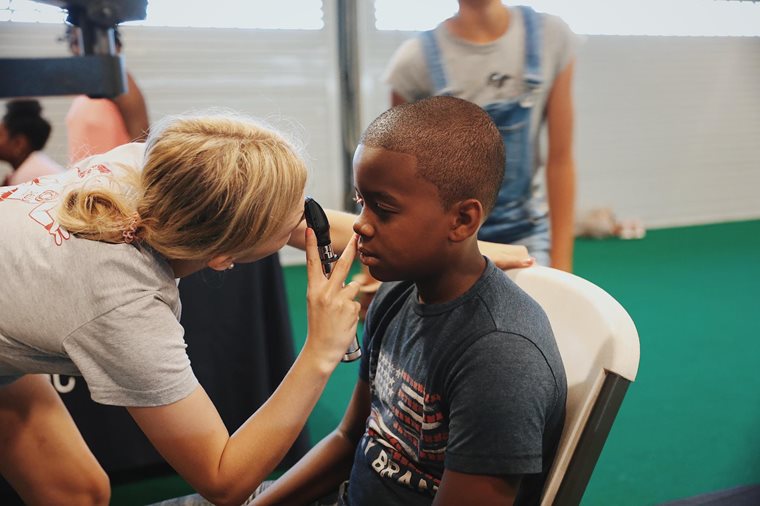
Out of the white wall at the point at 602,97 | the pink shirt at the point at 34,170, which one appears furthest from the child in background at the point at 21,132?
the white wall at the point at 602,97

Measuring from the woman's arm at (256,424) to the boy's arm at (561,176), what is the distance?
0.78 metres

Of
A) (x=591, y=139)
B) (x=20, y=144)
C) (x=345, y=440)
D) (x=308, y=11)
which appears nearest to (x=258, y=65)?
(x=308, y=11)

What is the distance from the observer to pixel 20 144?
10.8ft

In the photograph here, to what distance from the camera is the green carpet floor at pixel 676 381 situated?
201 centimetres

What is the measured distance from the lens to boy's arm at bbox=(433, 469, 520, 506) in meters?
0.82

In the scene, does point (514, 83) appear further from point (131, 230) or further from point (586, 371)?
point (131, 230)

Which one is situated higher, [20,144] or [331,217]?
[331,217]

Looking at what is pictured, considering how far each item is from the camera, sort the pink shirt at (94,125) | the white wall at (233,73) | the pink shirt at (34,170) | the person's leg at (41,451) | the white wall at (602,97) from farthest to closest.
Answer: the white wall at (602,97) < the white wall at (233,73) < the pink shirt at (34,170) < the pink shirt at (94,125) < the person's leg at (41,451)

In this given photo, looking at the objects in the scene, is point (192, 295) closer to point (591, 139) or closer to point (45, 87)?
point (45, 87)

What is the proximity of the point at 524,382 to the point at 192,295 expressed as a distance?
118 cm

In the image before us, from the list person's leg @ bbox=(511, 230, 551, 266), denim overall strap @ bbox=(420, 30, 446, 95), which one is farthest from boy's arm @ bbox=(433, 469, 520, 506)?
denim overall strap @ bbox=(420, 30, 446, 95)

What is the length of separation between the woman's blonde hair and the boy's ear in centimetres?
24

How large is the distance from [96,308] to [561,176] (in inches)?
Result: 44.4

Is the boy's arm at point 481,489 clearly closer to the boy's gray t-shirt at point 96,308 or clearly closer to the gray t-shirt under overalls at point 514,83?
the boy's gray t-shirt at point 96,308
